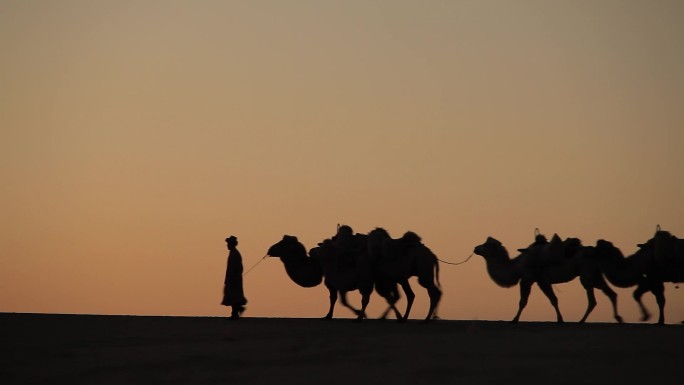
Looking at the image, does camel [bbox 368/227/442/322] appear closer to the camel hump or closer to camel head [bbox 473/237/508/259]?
the camel hump

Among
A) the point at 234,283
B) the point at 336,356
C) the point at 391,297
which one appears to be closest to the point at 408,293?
the point at 391,297

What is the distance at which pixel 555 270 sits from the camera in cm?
2323

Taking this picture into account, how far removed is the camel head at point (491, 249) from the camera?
79.8ft

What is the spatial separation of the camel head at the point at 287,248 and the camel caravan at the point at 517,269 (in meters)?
1.35

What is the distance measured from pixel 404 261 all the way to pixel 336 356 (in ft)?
34.3

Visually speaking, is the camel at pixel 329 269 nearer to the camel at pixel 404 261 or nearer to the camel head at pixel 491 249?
the camel at pixel 404 261

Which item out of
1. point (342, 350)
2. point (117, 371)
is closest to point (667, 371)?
point (342, 350)

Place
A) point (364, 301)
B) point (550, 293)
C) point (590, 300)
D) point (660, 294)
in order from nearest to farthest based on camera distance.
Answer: point (660, 294) → point (590, 300) → point (364, 301) → point (550, 293)

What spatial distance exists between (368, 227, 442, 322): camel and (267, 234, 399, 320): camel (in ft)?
0.98

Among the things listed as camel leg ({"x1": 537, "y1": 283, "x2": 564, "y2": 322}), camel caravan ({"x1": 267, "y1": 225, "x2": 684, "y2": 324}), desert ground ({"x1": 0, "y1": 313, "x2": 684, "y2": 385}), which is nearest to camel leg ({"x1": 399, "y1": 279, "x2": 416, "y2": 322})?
camel caravan ({"x1": 267, "y1": 225, "x2": 684, "y2": 324})

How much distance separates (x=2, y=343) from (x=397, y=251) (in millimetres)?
9690

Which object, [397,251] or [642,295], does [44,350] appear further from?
[642,295]

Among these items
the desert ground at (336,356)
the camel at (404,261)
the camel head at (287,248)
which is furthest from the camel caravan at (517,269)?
the desert ground at (336,356)

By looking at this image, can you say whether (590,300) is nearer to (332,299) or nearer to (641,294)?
(641,294)
